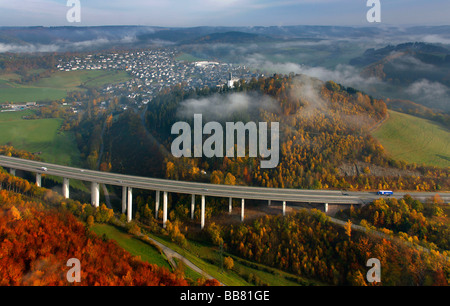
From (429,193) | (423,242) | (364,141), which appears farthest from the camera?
(364,141)

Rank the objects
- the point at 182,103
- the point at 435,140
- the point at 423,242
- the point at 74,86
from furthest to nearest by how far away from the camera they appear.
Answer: the point at 74,86
the point at 182,103
the point at 435,140
the point at 423,242

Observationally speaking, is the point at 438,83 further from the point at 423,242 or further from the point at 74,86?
the point at 74,86

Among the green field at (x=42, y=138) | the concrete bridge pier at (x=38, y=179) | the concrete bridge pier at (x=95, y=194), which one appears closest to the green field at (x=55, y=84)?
the green field at (x=42, y=138)

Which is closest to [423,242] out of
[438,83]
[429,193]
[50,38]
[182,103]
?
[429,193]

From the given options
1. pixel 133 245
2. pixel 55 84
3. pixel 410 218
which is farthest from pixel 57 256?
pixel 55 84

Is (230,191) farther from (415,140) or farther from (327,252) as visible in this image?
(415,140)

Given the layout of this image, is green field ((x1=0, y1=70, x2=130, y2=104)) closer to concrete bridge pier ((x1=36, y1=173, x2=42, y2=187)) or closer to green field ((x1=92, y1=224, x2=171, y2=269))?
concrete bridge pier ((x1=36, y1=173, x2=42, y2=187))

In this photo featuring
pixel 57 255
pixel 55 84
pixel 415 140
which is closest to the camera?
pixel 57 255
